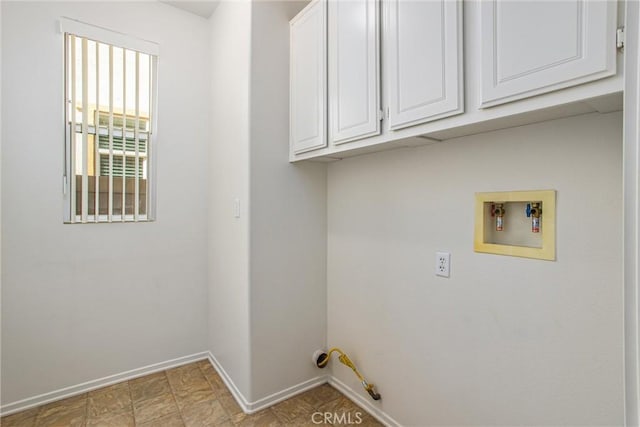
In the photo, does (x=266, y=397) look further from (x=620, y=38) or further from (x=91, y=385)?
(x=620, y=38)

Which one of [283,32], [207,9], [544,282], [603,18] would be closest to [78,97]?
[207,9]

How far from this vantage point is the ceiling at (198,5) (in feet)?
7.54

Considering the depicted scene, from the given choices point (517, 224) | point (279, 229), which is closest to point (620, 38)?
point (517, 224)

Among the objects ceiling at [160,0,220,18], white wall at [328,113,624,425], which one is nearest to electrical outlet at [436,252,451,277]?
white wall at [328,113,624,425]

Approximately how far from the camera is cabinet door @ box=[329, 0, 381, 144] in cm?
143

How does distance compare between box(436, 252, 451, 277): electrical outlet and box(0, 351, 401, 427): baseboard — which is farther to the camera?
box(0, 351, 401, 427): baseboard

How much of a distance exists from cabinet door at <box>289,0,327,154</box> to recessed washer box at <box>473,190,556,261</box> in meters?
0.88

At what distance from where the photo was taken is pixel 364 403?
6.27 ft

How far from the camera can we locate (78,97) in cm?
203

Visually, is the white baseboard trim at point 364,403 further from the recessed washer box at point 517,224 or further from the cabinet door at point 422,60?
the cabinet door at point 422,60

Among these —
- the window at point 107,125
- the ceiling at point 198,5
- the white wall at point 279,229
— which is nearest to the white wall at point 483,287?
the white wall at point 279,229

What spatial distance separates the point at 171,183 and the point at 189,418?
156cm

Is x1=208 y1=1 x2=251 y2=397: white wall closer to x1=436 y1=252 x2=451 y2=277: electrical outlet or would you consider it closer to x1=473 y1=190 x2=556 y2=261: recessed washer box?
x1=436 y1=252 x2=451 y2=277: electrical outlet

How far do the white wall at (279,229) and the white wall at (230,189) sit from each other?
6 cm
